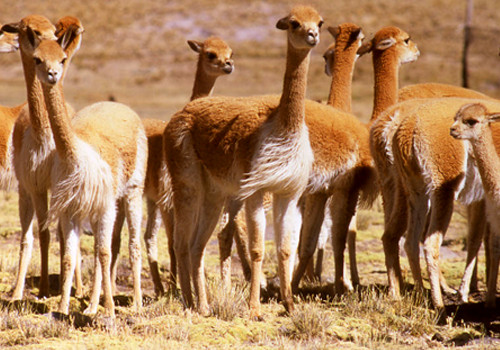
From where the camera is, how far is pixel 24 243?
7.17 meters

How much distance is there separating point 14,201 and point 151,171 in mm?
6009

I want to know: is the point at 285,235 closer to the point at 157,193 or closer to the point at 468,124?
the point at 468,124

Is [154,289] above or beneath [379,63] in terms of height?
beneath

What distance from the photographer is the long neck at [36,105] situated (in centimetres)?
638

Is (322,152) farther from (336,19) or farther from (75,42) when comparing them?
(336,19)

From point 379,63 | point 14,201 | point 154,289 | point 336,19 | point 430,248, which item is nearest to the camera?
point 430,248

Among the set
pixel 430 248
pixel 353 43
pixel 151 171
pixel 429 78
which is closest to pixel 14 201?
pixel 151 171

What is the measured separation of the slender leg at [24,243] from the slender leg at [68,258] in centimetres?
99

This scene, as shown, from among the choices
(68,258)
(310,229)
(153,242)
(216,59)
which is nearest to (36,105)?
(68,258)

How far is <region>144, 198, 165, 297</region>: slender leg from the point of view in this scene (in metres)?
7.61

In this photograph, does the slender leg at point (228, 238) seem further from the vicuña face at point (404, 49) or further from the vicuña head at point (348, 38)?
the vicuña face at point (404, 49)

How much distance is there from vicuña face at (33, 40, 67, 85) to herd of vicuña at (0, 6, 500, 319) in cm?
1

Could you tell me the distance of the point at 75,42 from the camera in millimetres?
7324

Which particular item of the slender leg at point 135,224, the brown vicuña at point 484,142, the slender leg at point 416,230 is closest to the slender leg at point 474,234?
the slender leg at point 416,230
